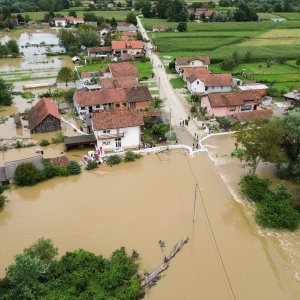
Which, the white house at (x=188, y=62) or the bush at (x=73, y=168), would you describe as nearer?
the bush at (x=73, y=168)

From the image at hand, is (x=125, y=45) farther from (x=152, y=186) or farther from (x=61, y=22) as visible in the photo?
(x=152, y=186)

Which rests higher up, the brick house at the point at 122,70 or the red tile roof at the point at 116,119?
the brick house at the point at 122,70

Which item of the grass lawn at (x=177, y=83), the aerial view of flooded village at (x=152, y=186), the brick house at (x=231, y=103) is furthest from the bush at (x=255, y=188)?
the grass lawn at (x=177, y=83)

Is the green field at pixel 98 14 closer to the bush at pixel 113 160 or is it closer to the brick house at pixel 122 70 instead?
the brick house at pixel 122 70

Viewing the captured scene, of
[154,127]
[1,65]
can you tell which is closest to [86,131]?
[154,127]

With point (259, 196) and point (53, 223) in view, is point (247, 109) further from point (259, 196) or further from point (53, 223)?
point (53, 223)

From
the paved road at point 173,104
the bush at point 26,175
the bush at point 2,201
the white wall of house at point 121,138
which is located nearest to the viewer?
the bush at point 2,201

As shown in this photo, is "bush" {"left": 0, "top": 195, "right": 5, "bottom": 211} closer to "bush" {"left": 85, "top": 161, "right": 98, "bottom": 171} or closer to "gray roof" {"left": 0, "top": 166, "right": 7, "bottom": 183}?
"gray roof" {"left": 0, "top": 166, "right": 7, "bottom": 183}
